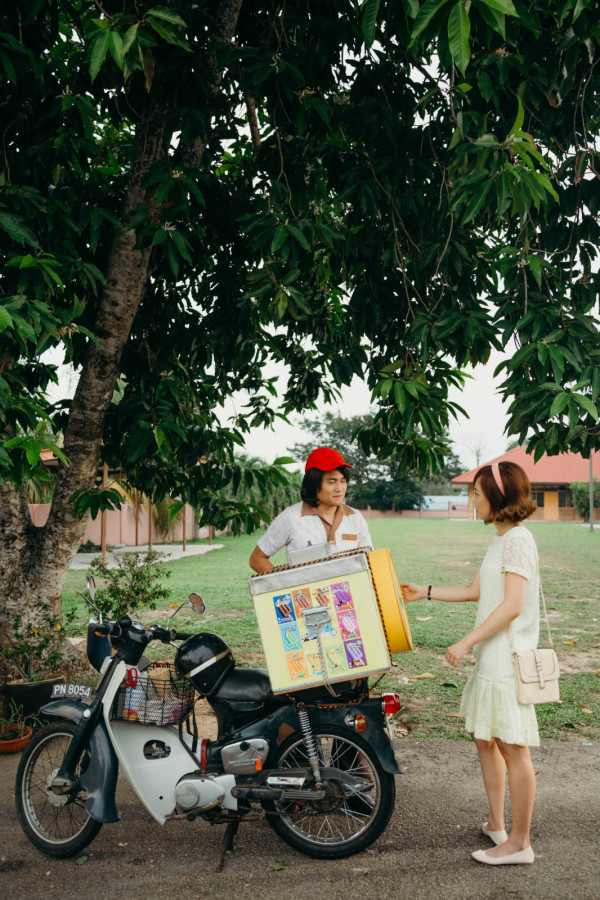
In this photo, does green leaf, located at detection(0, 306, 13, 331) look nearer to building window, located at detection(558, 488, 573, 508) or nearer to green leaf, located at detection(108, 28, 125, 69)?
green leaf, located at detection(108, 28, 125, 69)

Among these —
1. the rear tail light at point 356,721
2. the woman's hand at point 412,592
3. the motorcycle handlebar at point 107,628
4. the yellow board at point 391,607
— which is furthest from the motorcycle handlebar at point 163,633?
the woman's hand at point 412,592

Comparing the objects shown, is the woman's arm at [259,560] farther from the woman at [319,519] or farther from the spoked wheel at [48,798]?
the spoked wheel at [48,798]

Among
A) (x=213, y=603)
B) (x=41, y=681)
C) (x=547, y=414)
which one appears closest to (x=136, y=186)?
(x=547, y=414)

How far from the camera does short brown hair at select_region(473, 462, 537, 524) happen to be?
11.5 feet

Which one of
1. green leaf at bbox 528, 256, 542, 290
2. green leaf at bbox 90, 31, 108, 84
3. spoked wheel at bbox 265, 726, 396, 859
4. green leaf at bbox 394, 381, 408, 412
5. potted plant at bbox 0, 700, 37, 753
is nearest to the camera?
green leaf at bbox 90, 31, 108, 84

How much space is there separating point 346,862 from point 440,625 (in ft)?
22.1

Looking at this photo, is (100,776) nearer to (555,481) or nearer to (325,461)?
(325,461)

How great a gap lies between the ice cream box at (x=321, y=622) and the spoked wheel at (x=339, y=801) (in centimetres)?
40

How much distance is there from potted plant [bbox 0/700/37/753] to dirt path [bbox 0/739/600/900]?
28.6 inches

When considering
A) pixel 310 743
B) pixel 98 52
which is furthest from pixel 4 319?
pixel 310 743

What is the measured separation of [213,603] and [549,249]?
8.52 metres

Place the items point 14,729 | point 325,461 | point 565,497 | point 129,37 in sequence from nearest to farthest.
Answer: point 129,37 → point 325,461 → point 14,729 → point 565,497

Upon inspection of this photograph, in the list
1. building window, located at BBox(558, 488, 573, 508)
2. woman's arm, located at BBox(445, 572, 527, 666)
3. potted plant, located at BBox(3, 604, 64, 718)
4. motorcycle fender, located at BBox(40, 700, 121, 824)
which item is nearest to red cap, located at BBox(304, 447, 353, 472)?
woman's arm, located at BBox(445, 572, 527, 666)

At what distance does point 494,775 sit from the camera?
358 cm
